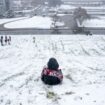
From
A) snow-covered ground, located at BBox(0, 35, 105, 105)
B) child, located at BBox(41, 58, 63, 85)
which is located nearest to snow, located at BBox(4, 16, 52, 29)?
snow-covered ground, located at BBox(0, 35, 105, 105)

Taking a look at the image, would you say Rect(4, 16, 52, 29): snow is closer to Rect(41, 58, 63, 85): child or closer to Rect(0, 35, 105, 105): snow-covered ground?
Rect(0, 35, 105, 105): snow-covered ground

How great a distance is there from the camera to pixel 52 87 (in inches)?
504

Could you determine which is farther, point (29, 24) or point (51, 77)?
point (29, 24)

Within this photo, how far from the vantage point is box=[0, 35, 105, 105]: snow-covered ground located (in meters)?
11.1

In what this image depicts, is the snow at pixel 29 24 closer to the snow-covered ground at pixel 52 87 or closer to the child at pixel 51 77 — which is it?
the snow-covered ground at pixel 52 87

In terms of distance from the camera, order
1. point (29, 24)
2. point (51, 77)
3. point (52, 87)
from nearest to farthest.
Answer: point (52, 87) → point (51, 77) → point (29, 24)

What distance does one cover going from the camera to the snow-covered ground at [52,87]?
36.4 feet

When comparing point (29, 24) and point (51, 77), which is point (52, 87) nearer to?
point (51, 77)

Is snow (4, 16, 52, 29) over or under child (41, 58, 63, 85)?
under

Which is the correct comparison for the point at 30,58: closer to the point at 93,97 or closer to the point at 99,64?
the point at 99,64

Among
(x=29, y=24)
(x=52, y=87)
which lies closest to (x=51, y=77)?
(x=52, y=87)

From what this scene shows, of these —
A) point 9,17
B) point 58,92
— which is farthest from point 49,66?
point 9,17

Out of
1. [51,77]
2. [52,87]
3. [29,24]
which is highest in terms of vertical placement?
[51,77]

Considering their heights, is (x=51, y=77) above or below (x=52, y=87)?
above
